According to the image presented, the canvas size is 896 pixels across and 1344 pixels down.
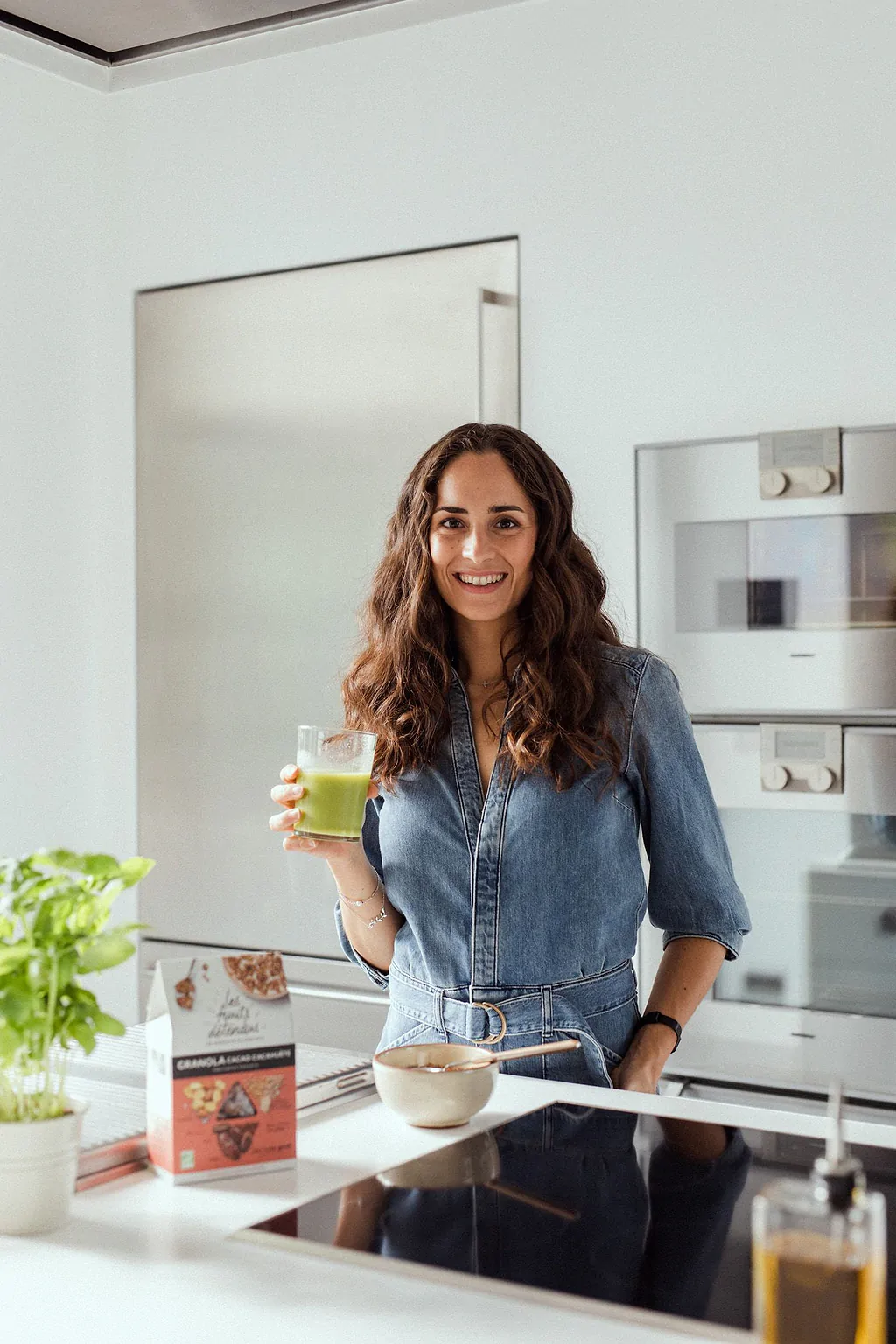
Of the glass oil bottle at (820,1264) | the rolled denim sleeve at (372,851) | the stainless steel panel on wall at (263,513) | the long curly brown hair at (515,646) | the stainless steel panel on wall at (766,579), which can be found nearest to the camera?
the glass oil bottle at (820,1264)

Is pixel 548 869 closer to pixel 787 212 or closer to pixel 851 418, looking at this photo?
pixel 851 418

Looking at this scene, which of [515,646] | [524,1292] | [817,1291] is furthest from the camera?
[515,646]

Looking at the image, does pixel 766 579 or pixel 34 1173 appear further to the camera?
pixel 766 579

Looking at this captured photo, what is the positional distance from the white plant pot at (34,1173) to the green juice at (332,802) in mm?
507

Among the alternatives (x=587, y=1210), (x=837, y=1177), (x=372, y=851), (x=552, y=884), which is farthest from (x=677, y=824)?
(x=837, y=1177)

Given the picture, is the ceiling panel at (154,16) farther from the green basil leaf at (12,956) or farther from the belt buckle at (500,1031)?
the belt buckle at (500,1031)

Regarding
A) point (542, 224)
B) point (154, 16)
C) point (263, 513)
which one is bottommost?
point (263, 513)

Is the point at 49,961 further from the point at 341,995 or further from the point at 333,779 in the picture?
the point at 341,995

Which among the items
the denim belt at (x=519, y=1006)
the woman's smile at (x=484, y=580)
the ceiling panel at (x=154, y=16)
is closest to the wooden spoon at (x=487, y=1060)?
the denim belt at (x=519, y=1006)

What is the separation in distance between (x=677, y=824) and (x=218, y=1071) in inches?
28.8

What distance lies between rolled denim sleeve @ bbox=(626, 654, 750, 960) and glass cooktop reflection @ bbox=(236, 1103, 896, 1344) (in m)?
0.45

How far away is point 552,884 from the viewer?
65.7 inches

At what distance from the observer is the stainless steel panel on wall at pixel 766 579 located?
2.31 meters

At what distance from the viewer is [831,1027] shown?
7.71ft
